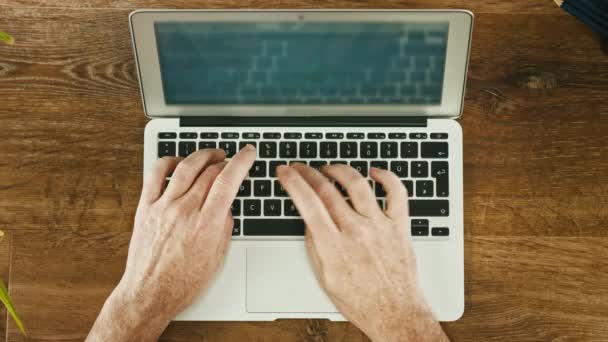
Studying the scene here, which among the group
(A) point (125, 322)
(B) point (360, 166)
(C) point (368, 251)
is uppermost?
(B) point (360, 166)

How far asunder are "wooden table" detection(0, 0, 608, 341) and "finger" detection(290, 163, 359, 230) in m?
0.18

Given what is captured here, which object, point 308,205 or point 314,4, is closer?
point 308,205

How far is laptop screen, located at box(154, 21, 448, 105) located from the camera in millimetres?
854

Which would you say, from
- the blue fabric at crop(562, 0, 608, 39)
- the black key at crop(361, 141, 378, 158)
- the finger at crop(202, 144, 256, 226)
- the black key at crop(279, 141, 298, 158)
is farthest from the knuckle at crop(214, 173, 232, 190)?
the blue fabric at crop(562, 0, 608, 39)

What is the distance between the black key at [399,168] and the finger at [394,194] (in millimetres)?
27

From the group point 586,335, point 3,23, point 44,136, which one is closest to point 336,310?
point 586,335

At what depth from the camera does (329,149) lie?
0.93 m

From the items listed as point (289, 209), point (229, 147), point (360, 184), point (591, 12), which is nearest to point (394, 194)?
point (360, 184)

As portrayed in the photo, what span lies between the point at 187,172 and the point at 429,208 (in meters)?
0.36

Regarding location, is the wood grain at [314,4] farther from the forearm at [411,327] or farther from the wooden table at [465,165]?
the forearm at [411,327]

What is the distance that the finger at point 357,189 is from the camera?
0.88 metres

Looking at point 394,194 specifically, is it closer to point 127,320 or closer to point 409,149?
point 409,149

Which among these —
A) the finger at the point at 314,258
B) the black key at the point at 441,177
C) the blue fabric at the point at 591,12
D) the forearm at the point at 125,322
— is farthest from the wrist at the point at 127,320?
the blue fabric at the point at 591,12

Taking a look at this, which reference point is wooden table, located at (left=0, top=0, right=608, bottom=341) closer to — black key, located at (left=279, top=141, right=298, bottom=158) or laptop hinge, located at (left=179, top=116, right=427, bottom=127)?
laptop hinge, located at (left=179, top=116, right=427, bottom=127)
